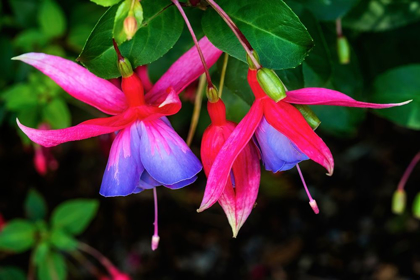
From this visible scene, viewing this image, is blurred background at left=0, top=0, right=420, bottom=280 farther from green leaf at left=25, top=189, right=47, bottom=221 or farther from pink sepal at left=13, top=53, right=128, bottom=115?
pink sepal at left=13, top=53, right=128, bottom=115

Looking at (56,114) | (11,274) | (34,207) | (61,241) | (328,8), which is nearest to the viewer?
(328,8)

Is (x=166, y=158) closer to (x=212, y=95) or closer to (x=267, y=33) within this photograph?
(x=212, y=95)

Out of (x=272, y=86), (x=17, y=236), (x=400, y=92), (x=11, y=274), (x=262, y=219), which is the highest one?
(x=272, y=86)

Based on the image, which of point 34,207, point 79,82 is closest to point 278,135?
point 79,82

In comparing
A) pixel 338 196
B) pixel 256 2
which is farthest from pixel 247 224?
pixel 256 2

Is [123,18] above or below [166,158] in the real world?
above

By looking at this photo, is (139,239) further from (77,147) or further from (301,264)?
(301,264)

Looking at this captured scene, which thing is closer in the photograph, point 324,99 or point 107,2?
point 324,99

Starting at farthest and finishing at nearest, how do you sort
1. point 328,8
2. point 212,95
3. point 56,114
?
point 56,114 → point 328,8 → point 212,95
